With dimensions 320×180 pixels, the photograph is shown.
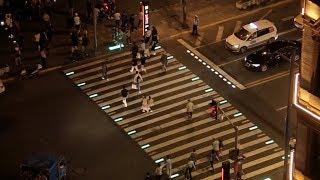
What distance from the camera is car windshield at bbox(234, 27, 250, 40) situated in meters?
62.7

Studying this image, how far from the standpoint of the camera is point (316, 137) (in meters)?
37.2

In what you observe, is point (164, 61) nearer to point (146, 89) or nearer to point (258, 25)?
point (146, 89)

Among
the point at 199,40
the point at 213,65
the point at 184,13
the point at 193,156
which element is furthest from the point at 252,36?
the point at 193,156

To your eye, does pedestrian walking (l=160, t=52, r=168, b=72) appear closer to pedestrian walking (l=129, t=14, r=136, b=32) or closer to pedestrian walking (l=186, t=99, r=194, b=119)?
pedestrian walking (l=129, t=14, r=136, b=32)

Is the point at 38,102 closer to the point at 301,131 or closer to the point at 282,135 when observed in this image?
the point at 282,135

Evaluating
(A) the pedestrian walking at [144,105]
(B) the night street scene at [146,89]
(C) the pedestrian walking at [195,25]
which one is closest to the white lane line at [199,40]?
(B) the night street scene at [146,89]

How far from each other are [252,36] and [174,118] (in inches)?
455

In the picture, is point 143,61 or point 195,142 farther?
point 143,61

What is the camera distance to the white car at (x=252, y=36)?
6259cm

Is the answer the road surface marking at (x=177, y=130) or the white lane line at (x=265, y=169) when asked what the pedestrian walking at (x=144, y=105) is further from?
the white lane line at (x=265, y=169)

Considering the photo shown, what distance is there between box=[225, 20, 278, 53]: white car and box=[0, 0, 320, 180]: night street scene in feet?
0.28

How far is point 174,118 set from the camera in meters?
55.4

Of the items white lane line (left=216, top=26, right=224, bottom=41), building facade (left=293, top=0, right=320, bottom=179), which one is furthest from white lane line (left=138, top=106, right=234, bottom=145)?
building facade (left=293, top=0, right=320, bottom=179)

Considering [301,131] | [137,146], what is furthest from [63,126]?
[301,131]
